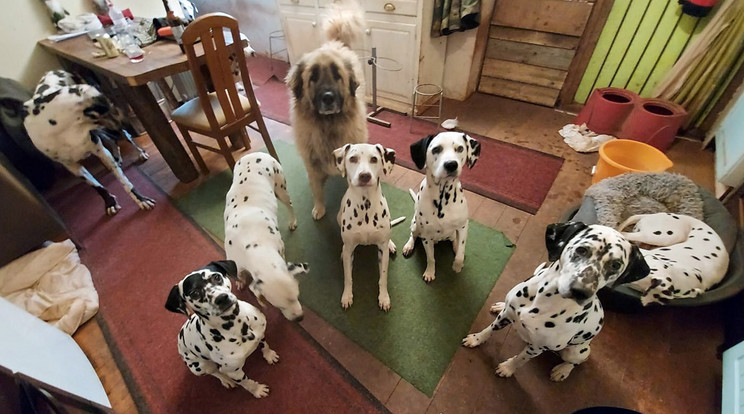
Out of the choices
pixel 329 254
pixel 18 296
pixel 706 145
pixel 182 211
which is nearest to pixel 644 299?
pixel 329 254

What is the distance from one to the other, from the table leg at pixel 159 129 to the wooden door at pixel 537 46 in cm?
360

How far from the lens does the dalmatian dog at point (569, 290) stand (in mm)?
992

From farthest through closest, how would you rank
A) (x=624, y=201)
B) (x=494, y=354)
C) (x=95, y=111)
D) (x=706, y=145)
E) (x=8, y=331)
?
(x=706, y=145), (x=95, y=111), (x=624, y=201), (x=494, y=354), (x=8, y=331)

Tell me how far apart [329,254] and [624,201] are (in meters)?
2.03

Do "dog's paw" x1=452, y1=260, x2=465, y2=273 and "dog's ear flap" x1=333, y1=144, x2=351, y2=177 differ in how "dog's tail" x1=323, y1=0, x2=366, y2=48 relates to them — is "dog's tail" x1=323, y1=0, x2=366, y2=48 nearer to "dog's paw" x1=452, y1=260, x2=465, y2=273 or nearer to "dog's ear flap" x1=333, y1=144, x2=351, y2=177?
"dog's ear flap" x1=333, y1=144, x2=351, y2=177

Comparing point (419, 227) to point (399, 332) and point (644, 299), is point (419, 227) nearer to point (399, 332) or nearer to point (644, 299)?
point (399, 332)

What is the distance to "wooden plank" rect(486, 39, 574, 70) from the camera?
132 inches

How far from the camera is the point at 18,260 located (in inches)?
80.4

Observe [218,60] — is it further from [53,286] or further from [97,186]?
[53,286]

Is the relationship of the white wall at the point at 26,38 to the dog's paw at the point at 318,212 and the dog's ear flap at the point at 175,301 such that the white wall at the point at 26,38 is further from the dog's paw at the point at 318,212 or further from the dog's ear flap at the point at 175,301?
the dog's ear flap at the point at 175,301

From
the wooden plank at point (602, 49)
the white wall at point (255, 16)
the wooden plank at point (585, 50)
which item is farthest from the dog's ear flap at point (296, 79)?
the white wall at point (255, 16)

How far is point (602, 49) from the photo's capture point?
10.4 feet

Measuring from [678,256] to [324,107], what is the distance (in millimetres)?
2256

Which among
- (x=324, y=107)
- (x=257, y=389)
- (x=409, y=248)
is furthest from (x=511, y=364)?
(x=324, y=107)
